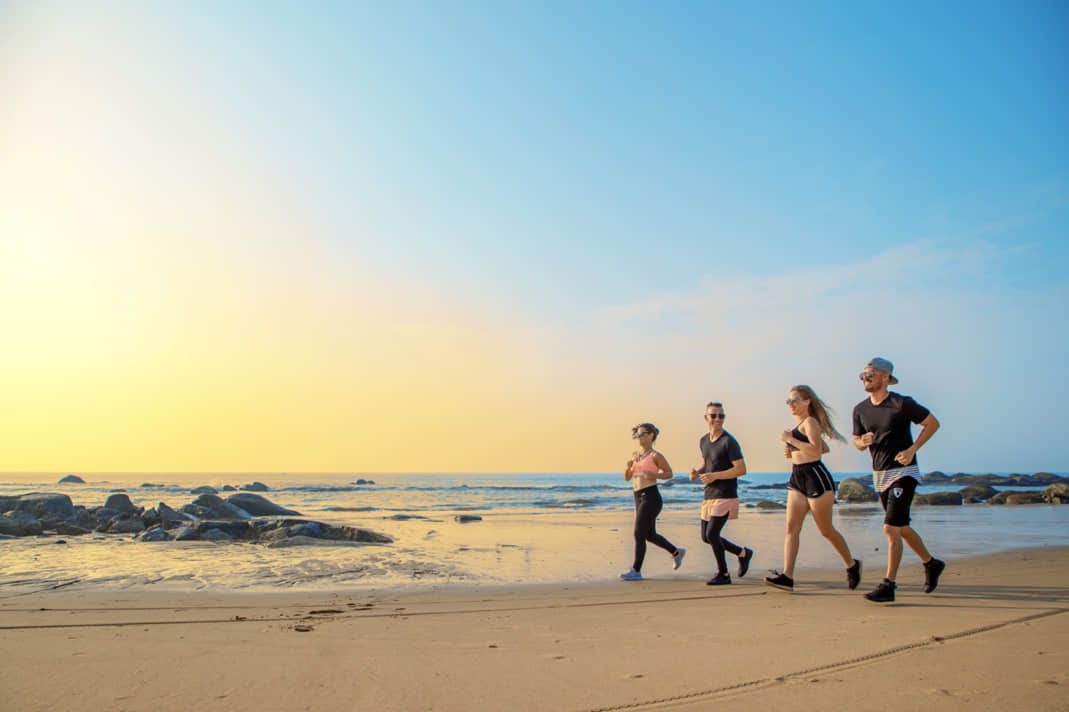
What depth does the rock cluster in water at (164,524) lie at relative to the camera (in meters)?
12.9

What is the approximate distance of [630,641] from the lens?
4727mm

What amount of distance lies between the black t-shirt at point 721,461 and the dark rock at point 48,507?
1560 centimetres

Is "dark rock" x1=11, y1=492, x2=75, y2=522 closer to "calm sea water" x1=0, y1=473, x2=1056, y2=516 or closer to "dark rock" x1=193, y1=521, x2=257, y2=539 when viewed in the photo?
"dark rock" x1=193, y1=521, x2=257, y2=539

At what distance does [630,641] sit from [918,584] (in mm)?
4797

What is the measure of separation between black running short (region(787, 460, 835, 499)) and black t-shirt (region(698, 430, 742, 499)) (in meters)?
0.91

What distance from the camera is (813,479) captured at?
23.4ft

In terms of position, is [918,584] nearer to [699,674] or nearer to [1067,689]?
[1067,689]

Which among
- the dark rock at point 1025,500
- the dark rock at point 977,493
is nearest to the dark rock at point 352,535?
the dark rock at point 1025,500

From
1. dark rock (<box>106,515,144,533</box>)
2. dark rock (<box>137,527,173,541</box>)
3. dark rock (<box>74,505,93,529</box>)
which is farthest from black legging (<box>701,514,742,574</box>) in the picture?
dark rock (<box>74,505,93,529</box>)

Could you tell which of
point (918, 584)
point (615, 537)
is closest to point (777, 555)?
point (918, 584)

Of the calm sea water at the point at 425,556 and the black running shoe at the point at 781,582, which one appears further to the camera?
the calm sea water at the point at 425,556

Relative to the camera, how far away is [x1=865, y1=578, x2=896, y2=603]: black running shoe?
246 inches

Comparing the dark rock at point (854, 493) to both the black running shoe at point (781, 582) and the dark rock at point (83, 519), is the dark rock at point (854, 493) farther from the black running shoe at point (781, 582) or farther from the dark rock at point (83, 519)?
the dark rock at point (83, 519)

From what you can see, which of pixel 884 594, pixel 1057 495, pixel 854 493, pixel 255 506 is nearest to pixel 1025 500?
pixel 1057 495
